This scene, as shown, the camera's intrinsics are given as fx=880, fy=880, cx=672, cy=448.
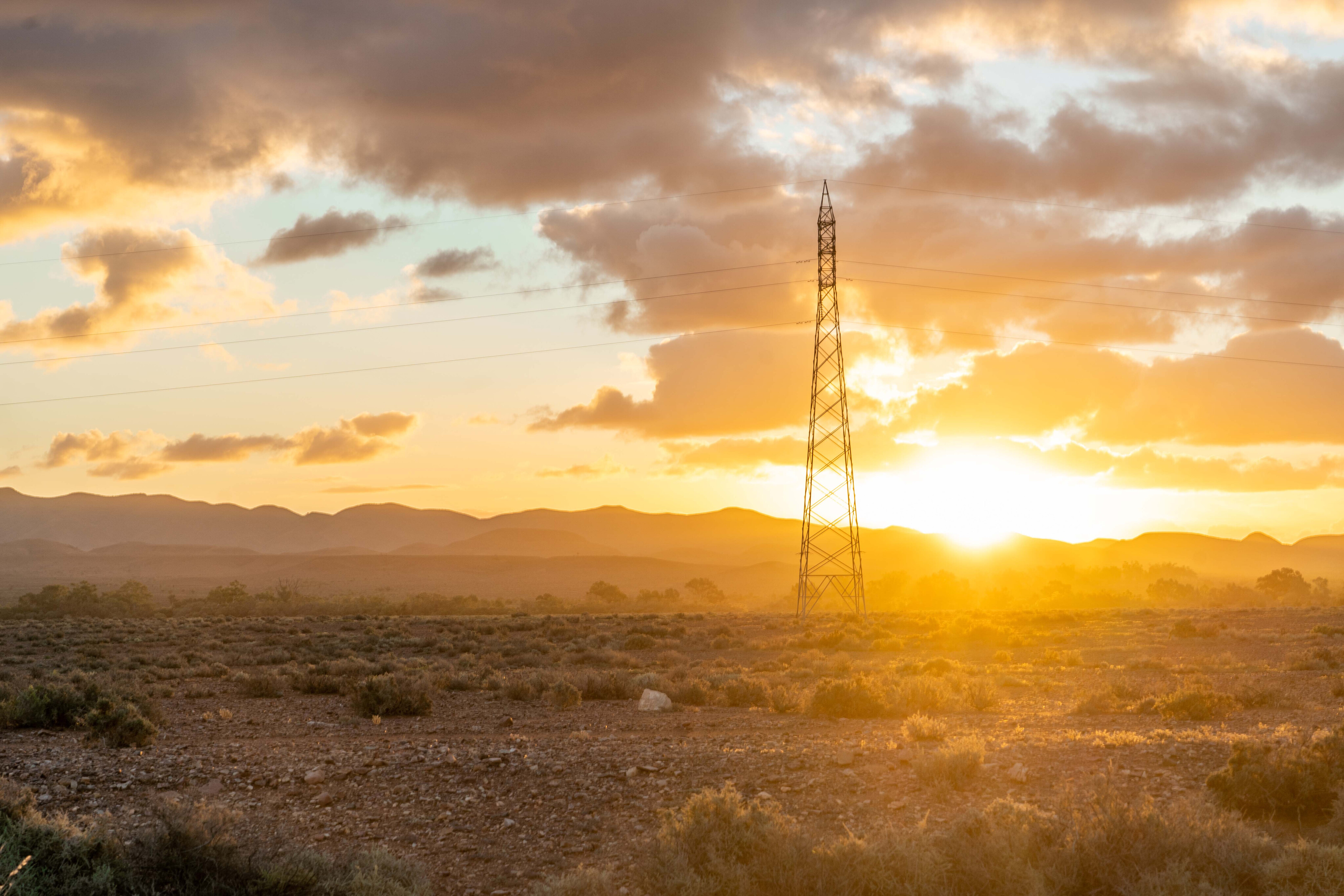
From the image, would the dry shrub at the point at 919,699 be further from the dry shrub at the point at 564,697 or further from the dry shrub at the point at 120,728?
the dry shrub at the point at 120,728

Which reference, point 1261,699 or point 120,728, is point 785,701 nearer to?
point 1261,699

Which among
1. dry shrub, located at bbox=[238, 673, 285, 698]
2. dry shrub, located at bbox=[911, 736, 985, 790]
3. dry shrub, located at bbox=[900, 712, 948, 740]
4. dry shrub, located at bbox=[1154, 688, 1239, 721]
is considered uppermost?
dry shrub, located at bbox=[911, 736, 985, 790]

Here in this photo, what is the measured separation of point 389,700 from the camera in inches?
828

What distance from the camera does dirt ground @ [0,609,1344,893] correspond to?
11461 millimetres

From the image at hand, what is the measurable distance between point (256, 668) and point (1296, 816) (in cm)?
2991

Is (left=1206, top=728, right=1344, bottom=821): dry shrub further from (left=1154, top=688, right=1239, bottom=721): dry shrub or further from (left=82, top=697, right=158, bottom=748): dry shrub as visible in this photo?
(left=82, top=697, right=158, bottom=748): dry shrub

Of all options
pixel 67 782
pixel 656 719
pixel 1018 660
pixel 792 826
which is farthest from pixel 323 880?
pixel 1018 660

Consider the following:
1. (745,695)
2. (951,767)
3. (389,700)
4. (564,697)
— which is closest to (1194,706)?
(951,767)

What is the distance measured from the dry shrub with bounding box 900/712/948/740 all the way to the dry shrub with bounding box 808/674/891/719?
3.59 meters

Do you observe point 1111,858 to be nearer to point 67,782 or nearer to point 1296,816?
point 1296,816

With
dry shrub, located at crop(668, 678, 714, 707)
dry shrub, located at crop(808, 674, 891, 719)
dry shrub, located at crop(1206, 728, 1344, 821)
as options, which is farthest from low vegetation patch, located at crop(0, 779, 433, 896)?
dry shrub, located at crop(668, 678, 714, 707)

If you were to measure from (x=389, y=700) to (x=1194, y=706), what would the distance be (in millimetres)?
17744

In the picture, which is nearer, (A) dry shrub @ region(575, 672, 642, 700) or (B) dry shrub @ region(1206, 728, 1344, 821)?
(B) dry shrub @ region(1206, 728, 1344, 821)

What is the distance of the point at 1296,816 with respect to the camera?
439 inches
